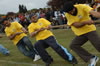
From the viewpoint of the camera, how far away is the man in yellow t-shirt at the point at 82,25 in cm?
547

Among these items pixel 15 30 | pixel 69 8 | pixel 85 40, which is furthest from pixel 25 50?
pixel 69 8

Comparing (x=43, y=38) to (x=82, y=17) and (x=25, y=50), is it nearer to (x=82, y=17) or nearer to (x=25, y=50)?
A: (x=25, y=50)

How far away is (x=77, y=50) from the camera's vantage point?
6137mm

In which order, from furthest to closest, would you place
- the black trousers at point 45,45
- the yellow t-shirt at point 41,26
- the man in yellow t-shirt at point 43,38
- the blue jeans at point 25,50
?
the blue jeans at point 25,50
the yellow t-shirt at point 41,26
the man in yellow t-shirt at point 43,38
the black trousers at point 45,45

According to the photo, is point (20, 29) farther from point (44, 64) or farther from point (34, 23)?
point (44, 64)

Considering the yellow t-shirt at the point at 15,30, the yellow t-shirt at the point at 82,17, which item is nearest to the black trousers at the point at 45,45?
the yellow t-shirt at the point at 82,17

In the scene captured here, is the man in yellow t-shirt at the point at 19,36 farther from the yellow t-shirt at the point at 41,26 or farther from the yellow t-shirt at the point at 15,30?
the yellow t-shirt at the point at 41,26

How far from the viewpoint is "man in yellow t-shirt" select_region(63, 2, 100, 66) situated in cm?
547

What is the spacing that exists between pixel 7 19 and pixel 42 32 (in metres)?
2.07

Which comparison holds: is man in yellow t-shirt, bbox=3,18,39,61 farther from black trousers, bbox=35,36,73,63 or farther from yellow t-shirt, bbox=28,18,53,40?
black trousers, bbox=35,36,73,63

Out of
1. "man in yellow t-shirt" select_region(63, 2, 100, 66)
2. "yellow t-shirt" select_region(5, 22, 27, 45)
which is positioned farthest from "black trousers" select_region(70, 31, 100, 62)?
"yellow t-shirt" select_region(5, 22, 27, 45)

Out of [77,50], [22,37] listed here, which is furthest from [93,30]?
[22,37]

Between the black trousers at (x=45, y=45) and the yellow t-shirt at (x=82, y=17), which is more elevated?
the yellow t-shirt at (x=82, y=17)

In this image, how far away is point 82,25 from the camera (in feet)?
18.4
